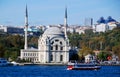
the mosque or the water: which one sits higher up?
the mosque

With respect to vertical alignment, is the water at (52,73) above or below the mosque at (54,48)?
below

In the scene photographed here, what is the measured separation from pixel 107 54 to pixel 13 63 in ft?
62.6

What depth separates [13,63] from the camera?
268 feet

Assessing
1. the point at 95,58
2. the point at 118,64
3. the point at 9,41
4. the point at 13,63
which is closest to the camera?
the point at 13,63

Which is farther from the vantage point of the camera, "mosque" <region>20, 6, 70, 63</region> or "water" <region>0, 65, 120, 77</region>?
"mosque" <region>20, 6, 70, 63</region>

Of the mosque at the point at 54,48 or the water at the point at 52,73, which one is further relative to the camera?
the mosque at the point at 54,48

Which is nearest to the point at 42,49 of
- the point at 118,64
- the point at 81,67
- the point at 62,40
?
the point at 62,40

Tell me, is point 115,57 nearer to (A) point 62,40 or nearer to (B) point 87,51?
(B) point 87,51

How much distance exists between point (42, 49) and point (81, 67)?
22990 millimetres

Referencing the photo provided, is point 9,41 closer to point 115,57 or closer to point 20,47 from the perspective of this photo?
point 20,47

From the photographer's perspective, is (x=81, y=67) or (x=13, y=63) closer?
(x=81, y=67)

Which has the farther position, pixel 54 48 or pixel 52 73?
pixel 54 48

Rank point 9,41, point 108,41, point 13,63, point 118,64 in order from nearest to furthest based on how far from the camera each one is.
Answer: point 13,63
point 118,64
point 9,41
point 108,41

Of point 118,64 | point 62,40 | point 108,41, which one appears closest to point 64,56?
point 62,40
